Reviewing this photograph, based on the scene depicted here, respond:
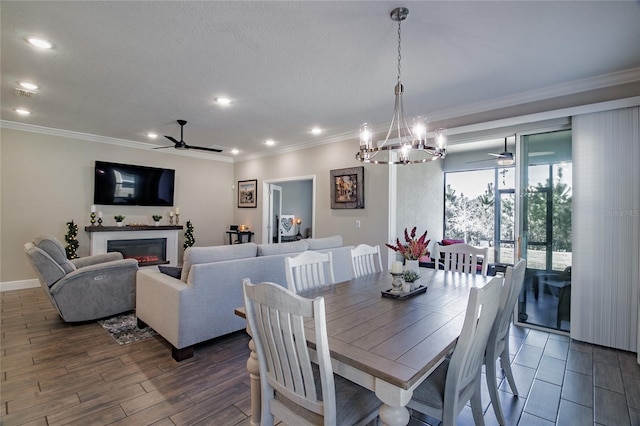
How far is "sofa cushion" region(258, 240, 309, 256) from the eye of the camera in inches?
130

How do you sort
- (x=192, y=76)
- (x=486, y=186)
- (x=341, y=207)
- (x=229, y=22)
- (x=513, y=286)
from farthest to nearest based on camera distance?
1. (x=486, y=186)
2. (x=341, y=207)
3. (x=192, y=76)
4. (x=229, y=22)
5. (x=513, y=286)

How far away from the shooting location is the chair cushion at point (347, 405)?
51.3 inches

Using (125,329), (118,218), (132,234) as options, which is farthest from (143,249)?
(125,329)

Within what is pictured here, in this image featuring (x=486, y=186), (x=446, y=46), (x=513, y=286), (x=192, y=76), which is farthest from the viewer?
(x=486, y=186)

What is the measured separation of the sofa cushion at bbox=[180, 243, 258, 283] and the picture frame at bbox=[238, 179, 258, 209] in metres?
4.02

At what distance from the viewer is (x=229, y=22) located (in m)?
2.19

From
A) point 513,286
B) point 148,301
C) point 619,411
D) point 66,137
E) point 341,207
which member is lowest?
point 619,411

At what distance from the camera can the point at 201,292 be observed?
2.74 m

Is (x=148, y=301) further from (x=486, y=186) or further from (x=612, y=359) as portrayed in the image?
(x=486, y=186)

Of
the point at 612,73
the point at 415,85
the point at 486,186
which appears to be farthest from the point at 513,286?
the point at 486,186

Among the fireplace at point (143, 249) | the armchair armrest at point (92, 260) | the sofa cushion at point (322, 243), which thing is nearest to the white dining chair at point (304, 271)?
the sofa cushion at point (322, 243)

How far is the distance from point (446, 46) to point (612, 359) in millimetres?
3211

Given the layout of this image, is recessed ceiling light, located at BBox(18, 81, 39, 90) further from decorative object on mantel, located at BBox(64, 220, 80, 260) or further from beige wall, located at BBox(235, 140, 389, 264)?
beige wall, located at BBox(235, 140, 389, 264)

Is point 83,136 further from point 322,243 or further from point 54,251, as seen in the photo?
point 322,243
